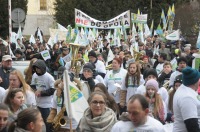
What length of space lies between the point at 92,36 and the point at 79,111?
81.2 ft

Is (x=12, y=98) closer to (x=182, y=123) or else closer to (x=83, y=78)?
(x=182, y=123)

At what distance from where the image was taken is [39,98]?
10859 millimetres

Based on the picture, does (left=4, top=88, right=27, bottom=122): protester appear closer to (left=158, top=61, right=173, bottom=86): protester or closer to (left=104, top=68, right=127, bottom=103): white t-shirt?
(left=104, top=68, right=127, bottom=103): white t-shirt

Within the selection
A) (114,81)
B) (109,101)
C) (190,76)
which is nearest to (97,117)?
(190,76)

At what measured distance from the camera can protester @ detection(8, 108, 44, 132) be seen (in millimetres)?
5320

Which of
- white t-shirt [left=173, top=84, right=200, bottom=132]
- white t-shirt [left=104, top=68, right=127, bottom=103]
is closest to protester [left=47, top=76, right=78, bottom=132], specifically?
white t-shirt [left=173, top=84, right=200, bottom=132]

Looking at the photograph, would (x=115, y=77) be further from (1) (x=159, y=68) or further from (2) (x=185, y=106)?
(2) (x=185, y=106)

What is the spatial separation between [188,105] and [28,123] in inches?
72.9

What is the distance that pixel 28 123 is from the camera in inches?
210

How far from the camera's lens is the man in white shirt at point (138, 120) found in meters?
5.41

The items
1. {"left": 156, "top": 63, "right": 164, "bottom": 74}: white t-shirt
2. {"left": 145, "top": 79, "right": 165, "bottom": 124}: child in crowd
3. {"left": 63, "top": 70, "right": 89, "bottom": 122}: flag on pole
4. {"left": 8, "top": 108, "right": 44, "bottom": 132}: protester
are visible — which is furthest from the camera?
{"left": 156, "top": 63, "right": 164, "bottom": 74}: white t-shirt

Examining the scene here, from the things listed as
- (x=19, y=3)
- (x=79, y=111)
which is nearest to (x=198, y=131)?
(x=79, y=111)

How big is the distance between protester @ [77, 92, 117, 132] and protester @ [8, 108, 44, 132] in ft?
3.32

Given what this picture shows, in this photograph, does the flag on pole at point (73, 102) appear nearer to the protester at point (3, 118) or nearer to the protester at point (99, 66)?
the protester at point (3, 118)
